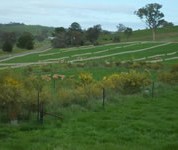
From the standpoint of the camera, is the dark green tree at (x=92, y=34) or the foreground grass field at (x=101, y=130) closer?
the foreground grass field at (x=101, y=130)

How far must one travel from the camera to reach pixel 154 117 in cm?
1555

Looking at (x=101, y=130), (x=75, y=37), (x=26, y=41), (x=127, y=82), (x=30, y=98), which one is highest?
(x=75, y=37)

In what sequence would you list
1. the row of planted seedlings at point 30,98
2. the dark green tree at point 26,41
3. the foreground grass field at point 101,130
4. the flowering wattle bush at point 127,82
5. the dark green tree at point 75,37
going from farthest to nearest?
the dark green tree at point 26,41
the dark green tree at point 75,37
the flowering wattle bush at point 127,82
the row of planted seedlings at point 30,98
the foreground grass field at point 101,130

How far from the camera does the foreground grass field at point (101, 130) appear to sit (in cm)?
1109

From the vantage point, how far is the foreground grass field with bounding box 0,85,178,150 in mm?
11086

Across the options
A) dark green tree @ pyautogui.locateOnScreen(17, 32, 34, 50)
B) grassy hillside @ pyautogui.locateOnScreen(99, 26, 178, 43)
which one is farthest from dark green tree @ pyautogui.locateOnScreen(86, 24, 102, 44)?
dark green tree @ pyautogui.locateOnScreen(17, 32, 34, 50)

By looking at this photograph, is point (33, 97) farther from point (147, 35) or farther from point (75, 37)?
point (147, 35)

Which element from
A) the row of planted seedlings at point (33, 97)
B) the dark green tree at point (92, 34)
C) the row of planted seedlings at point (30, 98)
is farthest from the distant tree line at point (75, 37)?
the row of planted seedlings at point (30, 98)

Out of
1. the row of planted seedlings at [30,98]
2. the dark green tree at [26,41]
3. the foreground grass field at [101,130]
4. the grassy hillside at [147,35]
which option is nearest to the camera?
the foreground grass field at [101,130]

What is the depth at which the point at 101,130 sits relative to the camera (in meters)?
13.1

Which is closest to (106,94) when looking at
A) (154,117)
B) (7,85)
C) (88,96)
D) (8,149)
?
(88,96)

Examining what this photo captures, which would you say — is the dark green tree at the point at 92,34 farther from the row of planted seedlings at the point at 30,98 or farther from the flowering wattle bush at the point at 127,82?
the row of planted seedlings at the point at 30,98

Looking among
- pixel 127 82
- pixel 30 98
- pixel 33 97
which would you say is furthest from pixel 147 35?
pixel 30 98

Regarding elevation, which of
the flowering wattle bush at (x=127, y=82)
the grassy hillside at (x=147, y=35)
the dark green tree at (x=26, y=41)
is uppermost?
the grassy hillside at (x=147, y=35)
